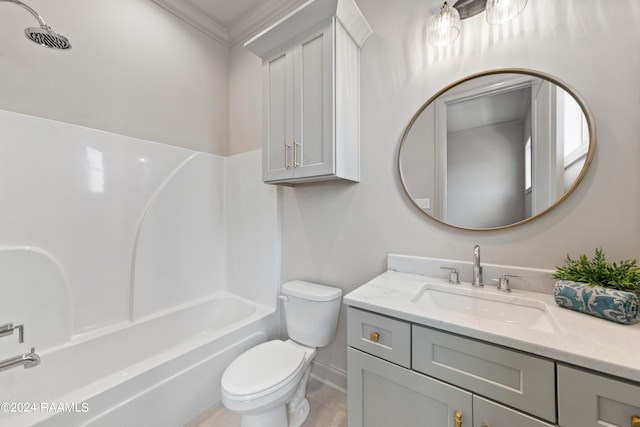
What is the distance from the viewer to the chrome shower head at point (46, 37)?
120 cm

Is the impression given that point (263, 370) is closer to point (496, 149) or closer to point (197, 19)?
point (496, 149)

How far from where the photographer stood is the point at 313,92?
4.71 ft

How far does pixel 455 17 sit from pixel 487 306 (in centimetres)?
144

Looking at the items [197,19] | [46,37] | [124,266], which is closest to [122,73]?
[46,37]

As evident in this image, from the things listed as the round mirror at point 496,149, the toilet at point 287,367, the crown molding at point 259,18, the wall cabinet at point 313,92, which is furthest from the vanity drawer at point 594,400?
the crown molding at point 259,18

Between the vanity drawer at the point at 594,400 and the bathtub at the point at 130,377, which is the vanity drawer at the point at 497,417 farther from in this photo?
the bathtub at the point at 130,377

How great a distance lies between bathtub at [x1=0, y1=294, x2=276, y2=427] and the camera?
3.49 ft

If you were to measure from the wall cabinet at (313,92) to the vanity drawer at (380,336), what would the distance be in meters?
0.78

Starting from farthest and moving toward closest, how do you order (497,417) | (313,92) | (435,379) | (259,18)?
(259,18) < (313,92) < (435,379) < (497,417)

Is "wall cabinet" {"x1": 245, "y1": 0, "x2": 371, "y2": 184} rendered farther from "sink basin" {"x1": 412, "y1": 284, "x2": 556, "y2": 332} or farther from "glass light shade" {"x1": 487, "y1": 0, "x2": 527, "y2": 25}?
"sink basin" {"x1": 412, "y1": 284, "x2": 556, "y2": 332}

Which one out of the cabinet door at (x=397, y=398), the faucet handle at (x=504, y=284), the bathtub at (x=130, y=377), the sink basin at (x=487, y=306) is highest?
the faucet handle at (x=504, y=284)

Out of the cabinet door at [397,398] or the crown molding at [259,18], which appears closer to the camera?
the cabinet door at [397,398]

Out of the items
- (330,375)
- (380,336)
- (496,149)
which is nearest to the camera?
(380,336)

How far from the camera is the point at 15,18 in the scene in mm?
1457
